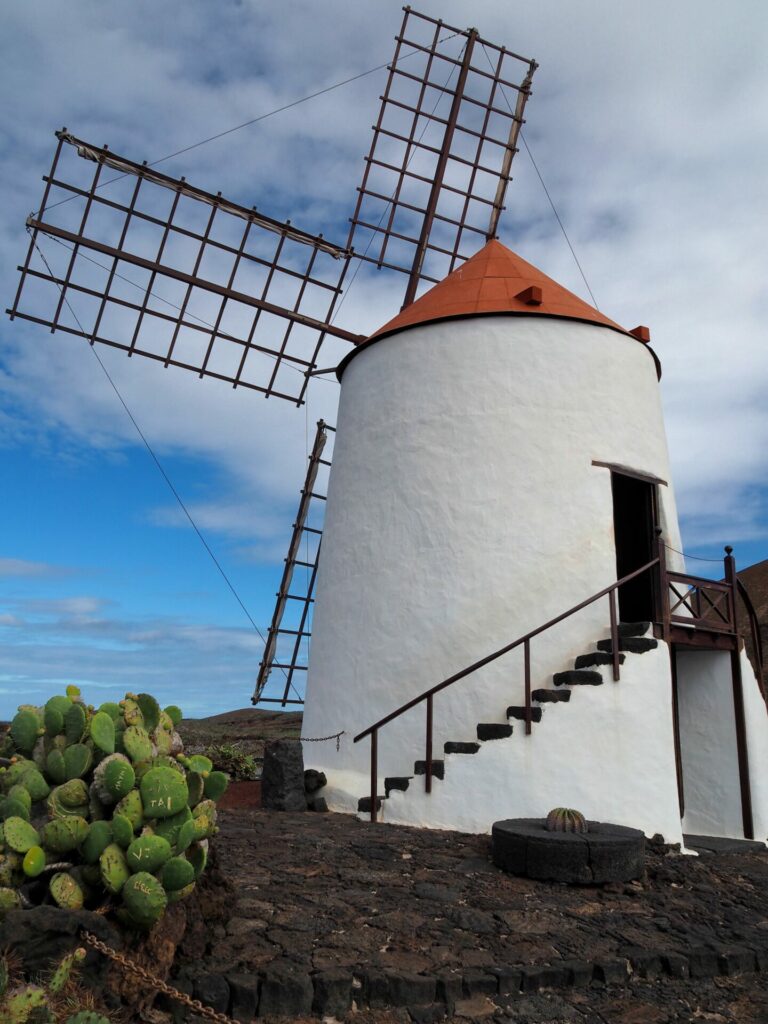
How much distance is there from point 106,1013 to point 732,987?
3179mm

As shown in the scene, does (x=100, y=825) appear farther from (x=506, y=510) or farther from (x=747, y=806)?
(x=747, y=806)

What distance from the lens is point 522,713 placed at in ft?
24.4

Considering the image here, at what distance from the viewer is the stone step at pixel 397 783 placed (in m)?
7.78

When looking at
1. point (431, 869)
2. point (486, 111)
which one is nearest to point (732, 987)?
point (431, 869)

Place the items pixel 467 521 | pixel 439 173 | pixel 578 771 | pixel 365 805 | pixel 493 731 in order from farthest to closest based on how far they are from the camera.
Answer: pixel 439 173
pixel 467 521
pixel 365 805
pixel 493 731
pixel 578 771

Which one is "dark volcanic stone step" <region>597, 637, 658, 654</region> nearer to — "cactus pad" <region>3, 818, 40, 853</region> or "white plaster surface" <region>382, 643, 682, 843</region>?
"white plaster surface" <region>382, 643, 682, 843</region>

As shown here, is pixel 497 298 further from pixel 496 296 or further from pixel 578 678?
pixel 578 678

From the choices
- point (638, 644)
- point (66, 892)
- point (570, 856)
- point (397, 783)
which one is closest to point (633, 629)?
point (638, 644)

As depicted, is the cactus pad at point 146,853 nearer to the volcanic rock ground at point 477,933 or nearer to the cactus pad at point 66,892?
the cactus pad at point 66,892

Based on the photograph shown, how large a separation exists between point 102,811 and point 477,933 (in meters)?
2.15

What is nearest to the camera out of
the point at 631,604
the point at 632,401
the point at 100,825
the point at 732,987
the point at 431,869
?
the point at 100,825

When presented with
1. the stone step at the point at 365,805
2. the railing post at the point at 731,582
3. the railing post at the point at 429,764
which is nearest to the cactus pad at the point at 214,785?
the railing post at the point at 429,764

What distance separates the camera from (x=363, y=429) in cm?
1022

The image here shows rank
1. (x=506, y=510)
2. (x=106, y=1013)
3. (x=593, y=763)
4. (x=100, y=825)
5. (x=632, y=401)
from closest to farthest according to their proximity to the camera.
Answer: (x=106, y=1013)
(x=100, y=825)
(x=593, y=763)
(x=506, y=510)
(x=632, y=401)
